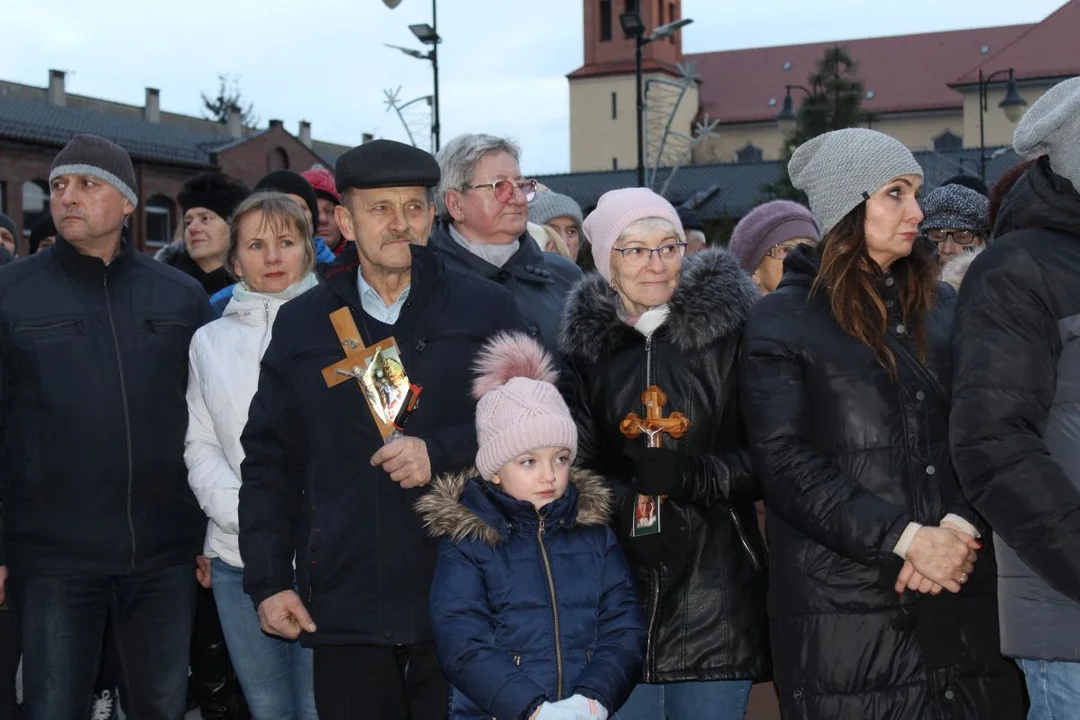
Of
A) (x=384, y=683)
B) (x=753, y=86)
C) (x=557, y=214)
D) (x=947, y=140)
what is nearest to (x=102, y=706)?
(x=384, y=683)

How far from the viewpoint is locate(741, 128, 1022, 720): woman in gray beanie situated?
354cm

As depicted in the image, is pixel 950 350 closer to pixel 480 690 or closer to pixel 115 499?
pixel 480 690

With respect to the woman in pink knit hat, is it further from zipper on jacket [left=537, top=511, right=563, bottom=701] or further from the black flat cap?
the black flat cap

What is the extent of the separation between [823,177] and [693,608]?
1339mm

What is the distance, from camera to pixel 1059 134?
3.24 metres

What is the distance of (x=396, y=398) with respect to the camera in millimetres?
4094

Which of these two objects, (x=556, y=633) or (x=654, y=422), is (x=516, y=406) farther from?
(x=556, y=633)

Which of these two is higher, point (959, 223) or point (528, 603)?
point (959, 223)

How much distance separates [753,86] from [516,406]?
9780 centimetres

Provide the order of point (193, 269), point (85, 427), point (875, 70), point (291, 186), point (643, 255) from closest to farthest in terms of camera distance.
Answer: point (643, 255) < point (85, 427) < point (291, 186) < point (193, 269) < point (875, 70)

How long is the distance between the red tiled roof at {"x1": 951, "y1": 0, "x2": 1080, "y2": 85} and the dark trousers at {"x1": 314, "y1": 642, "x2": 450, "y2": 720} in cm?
7623

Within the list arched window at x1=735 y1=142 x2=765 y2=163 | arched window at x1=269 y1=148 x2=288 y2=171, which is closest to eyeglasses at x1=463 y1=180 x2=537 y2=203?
arched window at x1=269 y1=148 x2=288 y2=171

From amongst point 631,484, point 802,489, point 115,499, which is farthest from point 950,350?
point 115,499

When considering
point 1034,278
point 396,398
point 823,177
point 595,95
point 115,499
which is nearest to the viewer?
point 1034,278
